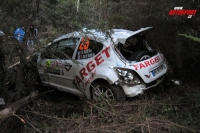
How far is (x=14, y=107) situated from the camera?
12.9 ft

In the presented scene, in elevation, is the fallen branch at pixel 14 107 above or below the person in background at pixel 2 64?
below

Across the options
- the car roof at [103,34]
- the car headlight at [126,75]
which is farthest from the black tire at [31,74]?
the car headlight at [126,75]

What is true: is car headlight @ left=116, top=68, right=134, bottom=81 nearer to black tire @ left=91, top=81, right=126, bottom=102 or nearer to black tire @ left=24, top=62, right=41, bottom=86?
black tire @ left=91, top=81, right=126, bottom=102

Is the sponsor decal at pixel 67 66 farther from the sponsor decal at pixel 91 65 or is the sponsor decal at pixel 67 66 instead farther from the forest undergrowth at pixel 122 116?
the forest undergrowth at pixel 122 116

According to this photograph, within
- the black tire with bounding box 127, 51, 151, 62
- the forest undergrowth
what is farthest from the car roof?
the forest undergrowth

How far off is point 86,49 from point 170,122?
7.64ft

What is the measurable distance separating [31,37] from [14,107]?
4.47 feet

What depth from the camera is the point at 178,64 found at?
→ 20.2 ft

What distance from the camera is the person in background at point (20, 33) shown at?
403 centimetres

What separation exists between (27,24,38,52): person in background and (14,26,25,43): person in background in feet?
0.43

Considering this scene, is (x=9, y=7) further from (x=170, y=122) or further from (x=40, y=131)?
(x=170, y=122)

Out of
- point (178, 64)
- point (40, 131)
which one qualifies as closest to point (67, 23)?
point (40, 131)

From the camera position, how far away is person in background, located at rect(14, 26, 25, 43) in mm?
4030

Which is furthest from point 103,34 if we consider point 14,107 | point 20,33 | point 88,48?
point 14,107
